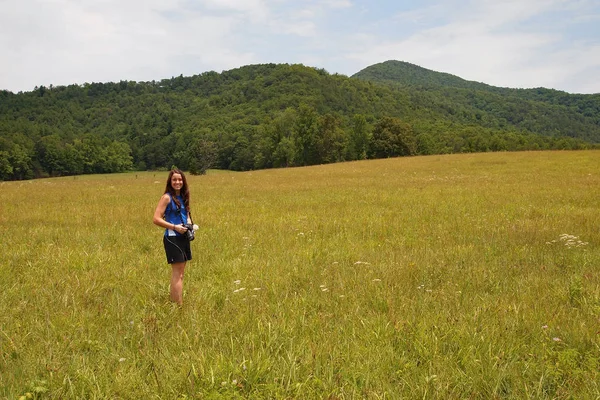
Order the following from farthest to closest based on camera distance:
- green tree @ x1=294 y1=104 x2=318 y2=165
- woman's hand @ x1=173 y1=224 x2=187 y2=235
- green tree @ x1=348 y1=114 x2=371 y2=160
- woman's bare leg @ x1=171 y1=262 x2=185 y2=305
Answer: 1. green tree @ x1=348 y1=114 x2=371 y2=160
2. green tree @ x1=294 y1=104 x2=318 y2=165
3. woman's bare leg @ x1=171 y1=262 x2=185 y2=305
4. woman's hand @ x1=173 y1=224 x2=187 y2=235

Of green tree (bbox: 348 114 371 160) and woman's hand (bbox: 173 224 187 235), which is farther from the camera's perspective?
green tree (bbox: 348 114 371 160)

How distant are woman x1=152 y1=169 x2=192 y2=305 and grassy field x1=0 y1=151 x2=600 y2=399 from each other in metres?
0.41

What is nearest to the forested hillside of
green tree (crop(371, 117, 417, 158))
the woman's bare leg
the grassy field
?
green tree (crop(371, 117, 417, 158))

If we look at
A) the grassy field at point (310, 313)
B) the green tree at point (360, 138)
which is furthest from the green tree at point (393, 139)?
the grassy field at point (310, 313)

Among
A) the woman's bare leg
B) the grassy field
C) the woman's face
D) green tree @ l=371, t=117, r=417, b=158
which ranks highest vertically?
green tree @ l=371, t=117, r=417, b=158

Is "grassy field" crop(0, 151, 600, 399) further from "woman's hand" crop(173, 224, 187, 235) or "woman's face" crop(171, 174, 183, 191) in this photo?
"woman's face" crop(171, 174, 183, 191)

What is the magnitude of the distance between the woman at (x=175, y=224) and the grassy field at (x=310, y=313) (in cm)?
41

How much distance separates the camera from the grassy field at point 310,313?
3270 millimetres

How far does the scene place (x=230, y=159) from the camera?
118312 millimetres

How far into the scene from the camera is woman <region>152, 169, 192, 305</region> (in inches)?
201

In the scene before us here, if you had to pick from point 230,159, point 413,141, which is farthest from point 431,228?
point 230,159

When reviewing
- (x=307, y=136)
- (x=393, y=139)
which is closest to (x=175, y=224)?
(x=393, y=139)

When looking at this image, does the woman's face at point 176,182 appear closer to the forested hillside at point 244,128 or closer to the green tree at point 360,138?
the forested hillside at point 244,128

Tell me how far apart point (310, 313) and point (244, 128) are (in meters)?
128
